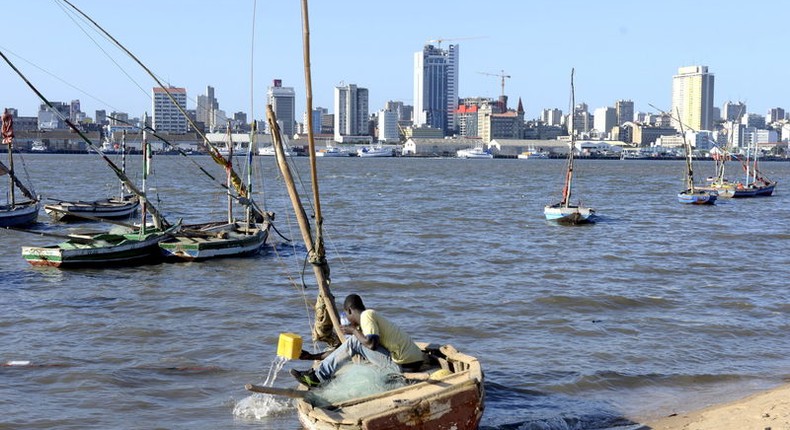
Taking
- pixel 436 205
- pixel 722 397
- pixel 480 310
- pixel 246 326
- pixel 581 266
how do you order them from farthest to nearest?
pixel 436 205, pixel 581 266, pixel 480 310, pixel 246 326, pixel 722 397

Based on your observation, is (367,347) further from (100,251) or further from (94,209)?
(94,209)

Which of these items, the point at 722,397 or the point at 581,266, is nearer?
the point at 722,397

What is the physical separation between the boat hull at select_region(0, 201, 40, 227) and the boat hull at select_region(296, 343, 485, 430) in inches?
1320

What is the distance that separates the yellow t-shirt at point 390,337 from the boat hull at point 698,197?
57.2 metres

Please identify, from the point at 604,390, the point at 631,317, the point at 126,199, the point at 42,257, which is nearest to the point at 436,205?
the point at 126,199

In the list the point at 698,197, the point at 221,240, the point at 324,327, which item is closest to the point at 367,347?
the point at 324,327

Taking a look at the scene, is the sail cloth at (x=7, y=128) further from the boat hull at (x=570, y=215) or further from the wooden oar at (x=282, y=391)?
the wooden oar at (x=282, y=391)

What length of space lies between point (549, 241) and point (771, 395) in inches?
1078

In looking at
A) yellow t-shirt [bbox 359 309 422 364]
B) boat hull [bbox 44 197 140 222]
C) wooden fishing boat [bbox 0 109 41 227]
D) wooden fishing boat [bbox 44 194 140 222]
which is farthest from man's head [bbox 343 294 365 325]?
boat hull [bbox 44 197 140 222]

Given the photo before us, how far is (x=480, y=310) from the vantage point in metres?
24.0

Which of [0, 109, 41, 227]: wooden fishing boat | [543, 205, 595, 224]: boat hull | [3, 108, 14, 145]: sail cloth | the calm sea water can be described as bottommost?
the calm sea water

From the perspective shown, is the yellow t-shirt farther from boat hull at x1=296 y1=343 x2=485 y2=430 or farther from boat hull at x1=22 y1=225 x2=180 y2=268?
boat hull at x1=22 y1=225 x2=180 y2=268

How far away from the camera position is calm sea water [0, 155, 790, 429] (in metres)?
15.9

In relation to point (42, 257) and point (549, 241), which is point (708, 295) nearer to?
point (549, 241)
